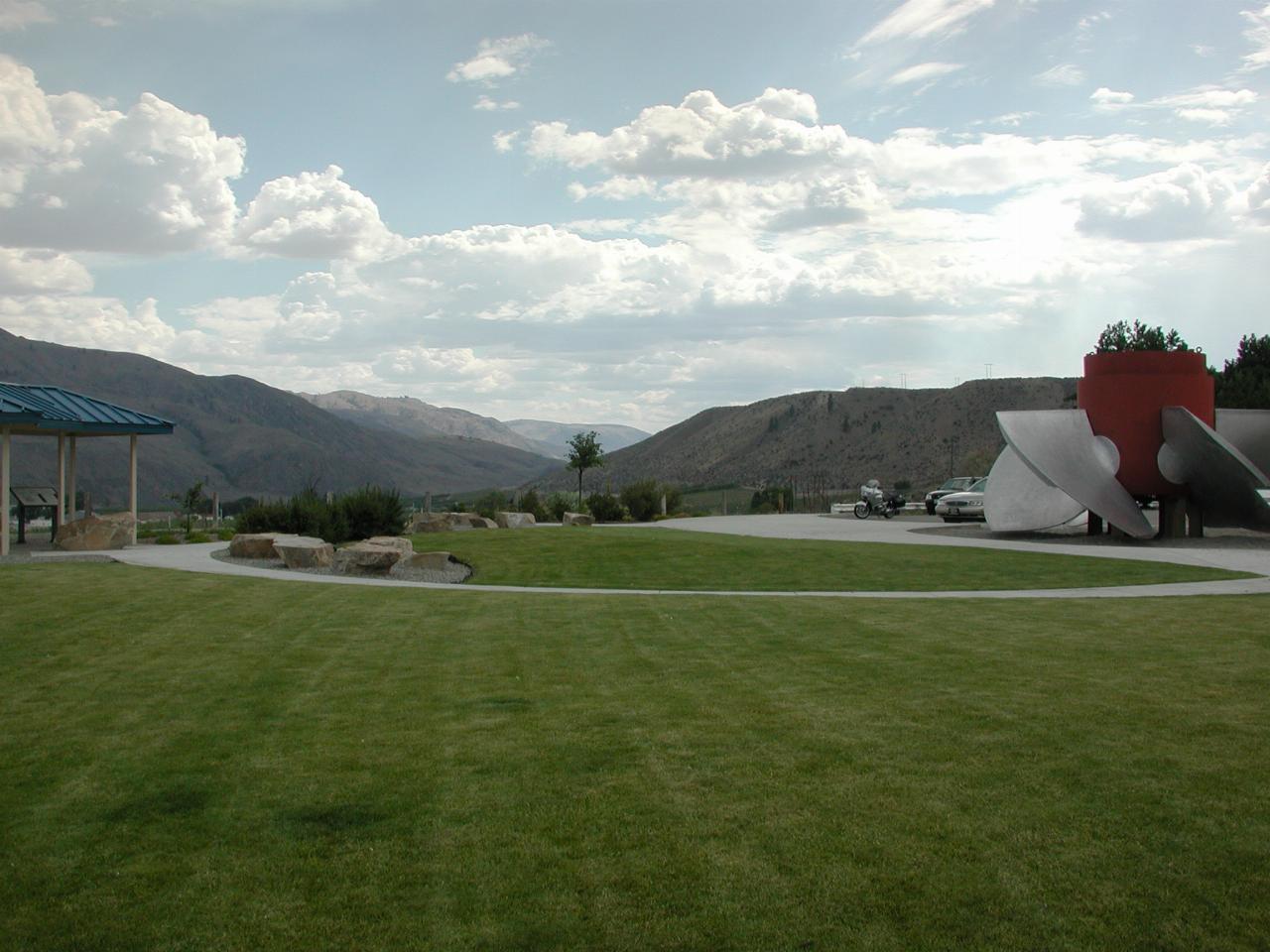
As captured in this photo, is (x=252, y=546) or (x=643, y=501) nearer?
(x=252, y=546)

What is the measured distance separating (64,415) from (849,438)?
84287 mm

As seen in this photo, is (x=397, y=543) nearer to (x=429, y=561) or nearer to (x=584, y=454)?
(x=429, y=561)

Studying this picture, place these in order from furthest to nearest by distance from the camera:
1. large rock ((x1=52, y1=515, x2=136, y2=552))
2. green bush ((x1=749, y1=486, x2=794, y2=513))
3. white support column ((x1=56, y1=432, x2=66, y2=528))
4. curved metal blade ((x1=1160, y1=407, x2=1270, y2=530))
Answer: green bush ((x1=749, y1=486, x2=794, y2=513)) → curved metal blade ((x1=1160, y1=407, x2=1270, y2=530)) → white support column ((x1=56, y1=432, x2=66, y2=528)) → large rock ((x1=52, y1=515, x2=136, y2=552))

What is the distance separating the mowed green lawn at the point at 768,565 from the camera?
17.9 meters

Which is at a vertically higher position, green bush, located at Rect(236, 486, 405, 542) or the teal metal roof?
the teal metal roof

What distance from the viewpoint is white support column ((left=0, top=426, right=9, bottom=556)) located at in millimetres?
20375

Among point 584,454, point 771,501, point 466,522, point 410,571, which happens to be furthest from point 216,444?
point 410,571

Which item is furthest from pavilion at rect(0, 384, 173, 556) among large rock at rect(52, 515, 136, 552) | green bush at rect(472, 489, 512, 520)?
green bush at rect(472, 489, 512, 520)

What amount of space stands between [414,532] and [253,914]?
24.7m

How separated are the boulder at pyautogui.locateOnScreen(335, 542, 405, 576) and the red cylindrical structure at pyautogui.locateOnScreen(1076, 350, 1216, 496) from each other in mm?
17374

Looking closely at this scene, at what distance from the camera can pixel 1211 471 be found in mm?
25453

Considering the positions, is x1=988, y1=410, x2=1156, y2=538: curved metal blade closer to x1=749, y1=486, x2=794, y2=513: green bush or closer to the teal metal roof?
the teal metal roof

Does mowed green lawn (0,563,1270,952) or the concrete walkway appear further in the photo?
the concrete walkway

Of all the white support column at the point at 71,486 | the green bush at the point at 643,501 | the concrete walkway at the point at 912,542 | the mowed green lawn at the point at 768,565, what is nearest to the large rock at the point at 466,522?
the mowed green lawn at the point at 768,565
